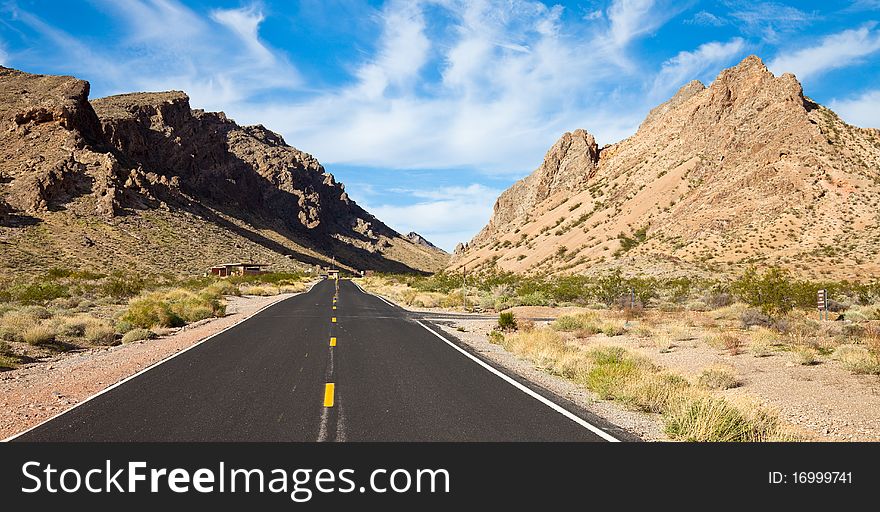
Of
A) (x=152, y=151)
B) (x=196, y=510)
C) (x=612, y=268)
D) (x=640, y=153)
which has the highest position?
(x=152, y=151)

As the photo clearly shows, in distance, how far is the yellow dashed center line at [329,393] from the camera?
820cm

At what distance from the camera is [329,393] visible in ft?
29.3

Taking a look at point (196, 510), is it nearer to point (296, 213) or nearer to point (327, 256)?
point (327, 256)

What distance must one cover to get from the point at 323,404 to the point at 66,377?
6169mm

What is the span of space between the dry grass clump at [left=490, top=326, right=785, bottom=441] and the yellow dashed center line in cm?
430

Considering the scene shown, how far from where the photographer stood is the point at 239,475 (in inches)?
208

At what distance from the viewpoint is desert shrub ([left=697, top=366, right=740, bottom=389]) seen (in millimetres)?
10633

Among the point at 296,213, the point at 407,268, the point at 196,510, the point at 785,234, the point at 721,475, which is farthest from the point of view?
the point at 407,268

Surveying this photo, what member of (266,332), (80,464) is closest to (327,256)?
(266,332)

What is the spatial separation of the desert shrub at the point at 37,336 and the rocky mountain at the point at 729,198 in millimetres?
43497

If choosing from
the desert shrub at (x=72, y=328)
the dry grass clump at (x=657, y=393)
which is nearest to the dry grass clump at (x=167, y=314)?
the desert shrub at (x=72, y=328)

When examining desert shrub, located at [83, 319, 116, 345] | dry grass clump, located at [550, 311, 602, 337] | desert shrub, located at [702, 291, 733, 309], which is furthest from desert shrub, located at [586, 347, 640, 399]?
desert shrub, located at [702, 291, 733, 309]

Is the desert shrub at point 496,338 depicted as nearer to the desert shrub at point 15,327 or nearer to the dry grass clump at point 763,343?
the dry grass clump at point 763,343

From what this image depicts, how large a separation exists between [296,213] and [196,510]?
185m
